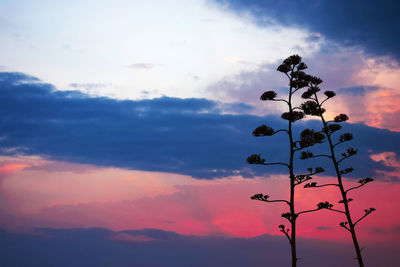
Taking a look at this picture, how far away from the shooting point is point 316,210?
1697 cm

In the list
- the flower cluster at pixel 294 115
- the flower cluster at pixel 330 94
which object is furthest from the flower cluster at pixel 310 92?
the flower cluster at pixel 294 115

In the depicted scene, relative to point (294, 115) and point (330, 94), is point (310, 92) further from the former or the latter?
point (294, 115)

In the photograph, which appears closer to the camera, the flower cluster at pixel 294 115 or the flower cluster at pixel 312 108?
the flower cluster at pixel 294 115

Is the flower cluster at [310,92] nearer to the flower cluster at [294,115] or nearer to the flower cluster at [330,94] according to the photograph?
the flower cluster at [330,94]

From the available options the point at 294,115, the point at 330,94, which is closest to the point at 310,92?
the point at 330,94

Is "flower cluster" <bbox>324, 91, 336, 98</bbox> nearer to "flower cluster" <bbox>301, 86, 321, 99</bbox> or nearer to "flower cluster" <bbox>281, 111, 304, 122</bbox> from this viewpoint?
"flower cluster" <bbox>301, 86, 321, 99</bbox>

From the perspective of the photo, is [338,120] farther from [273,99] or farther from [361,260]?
[361,260]

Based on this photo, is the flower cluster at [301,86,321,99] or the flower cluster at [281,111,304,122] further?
the flower cluster at [301,86,321,99]

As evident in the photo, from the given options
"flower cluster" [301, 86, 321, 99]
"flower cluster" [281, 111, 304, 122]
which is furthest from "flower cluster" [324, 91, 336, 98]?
"flower cluster" [281, 111, 304, 122]

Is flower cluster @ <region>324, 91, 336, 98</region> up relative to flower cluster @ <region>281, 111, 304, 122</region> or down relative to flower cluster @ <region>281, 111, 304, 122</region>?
up

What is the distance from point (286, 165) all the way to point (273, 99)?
11.6 ft

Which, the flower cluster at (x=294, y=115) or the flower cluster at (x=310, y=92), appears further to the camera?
the flower cluster at (x=310, y=92)

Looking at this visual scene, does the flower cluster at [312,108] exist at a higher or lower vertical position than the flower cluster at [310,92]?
lower

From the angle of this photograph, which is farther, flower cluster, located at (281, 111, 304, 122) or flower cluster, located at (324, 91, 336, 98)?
flower cluster, located at (324, 91, 336, 98)
